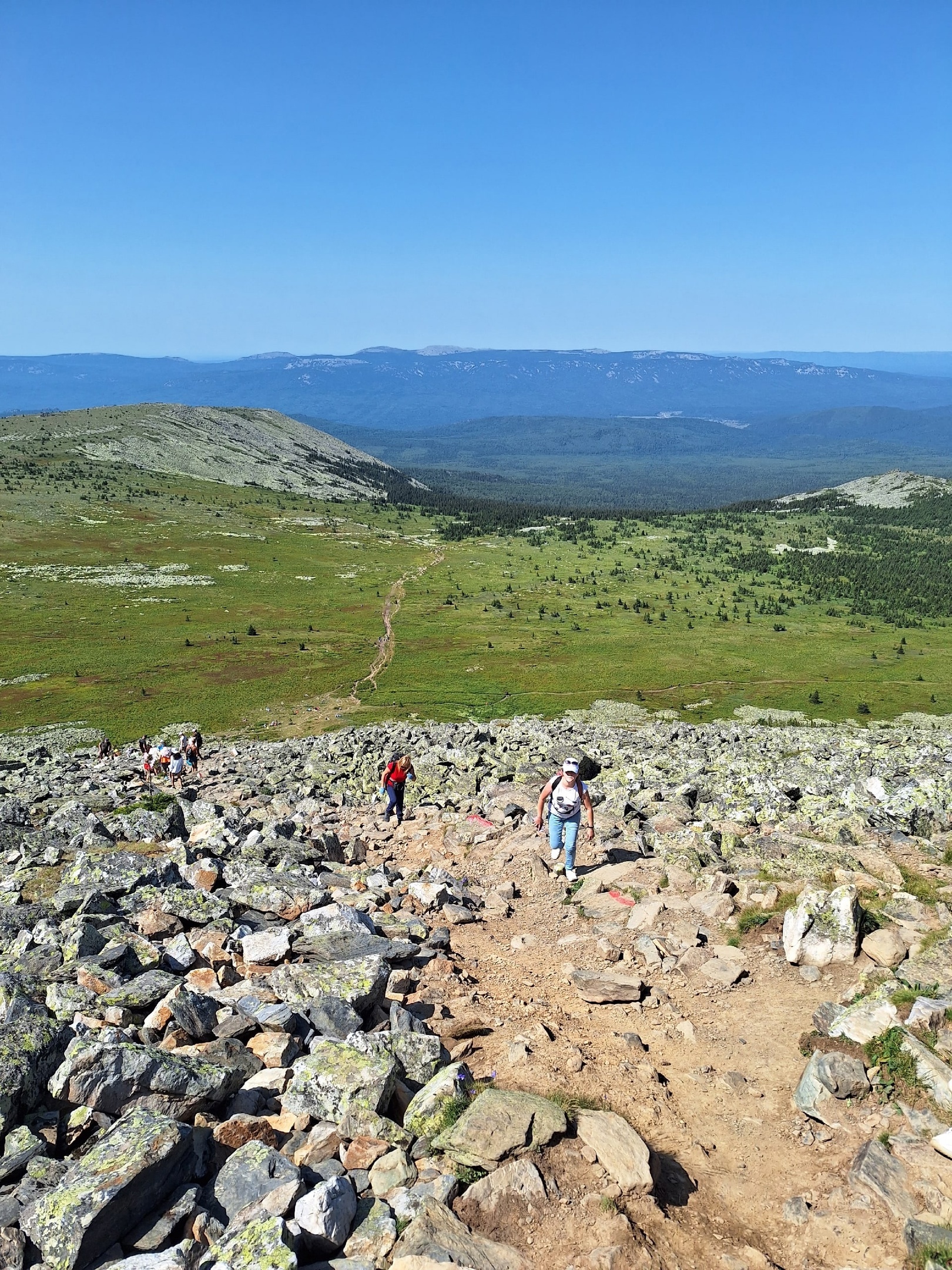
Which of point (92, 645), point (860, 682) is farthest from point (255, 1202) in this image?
point (92, 645)

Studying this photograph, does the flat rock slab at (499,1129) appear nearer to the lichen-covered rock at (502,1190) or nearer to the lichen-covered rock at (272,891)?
the lichen-covered rock at (502,1190)

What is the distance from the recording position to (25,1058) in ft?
30.7

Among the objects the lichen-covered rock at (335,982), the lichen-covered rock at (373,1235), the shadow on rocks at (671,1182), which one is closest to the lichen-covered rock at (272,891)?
the lichen-covered rock at (335,982)

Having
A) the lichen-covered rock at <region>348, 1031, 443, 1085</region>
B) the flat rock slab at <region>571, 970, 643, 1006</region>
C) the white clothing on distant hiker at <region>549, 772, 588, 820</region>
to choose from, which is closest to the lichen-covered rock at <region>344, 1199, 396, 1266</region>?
the lichen-covered rock at <region>348, 1031, 443, 1085</region>

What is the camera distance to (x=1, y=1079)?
8.98 m

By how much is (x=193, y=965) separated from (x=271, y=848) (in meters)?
7.37

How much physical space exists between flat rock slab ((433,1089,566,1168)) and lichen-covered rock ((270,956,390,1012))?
129 inches

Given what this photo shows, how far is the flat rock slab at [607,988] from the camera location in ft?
43.7

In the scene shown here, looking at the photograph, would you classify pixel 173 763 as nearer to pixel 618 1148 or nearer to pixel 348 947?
pixel 348 947

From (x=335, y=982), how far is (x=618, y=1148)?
5217mm


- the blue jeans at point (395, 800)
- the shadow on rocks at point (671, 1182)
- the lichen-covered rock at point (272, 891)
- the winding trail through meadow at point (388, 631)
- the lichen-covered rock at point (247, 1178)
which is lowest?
the winding trail through meadow at point (388, 631)

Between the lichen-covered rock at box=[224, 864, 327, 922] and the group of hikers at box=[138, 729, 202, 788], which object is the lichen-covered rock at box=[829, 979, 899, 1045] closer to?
the lichen-covered rock at box=[224, 864, 327, 922]

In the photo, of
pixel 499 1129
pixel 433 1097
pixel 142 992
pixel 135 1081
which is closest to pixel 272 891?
pixel 142 992

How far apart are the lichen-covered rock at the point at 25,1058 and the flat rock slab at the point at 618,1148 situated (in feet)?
21.6
